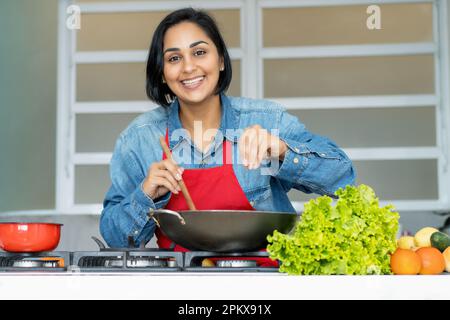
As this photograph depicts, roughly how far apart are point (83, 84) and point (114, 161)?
275 cm

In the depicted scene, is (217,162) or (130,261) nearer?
(130,261)

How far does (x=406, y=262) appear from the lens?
1162 millimetres

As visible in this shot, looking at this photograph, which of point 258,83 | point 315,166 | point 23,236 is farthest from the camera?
point 258,83

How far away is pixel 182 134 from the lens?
6.52ft

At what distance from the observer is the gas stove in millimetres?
1215

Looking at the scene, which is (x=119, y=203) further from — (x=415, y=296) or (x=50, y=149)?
(x=50, y=149)

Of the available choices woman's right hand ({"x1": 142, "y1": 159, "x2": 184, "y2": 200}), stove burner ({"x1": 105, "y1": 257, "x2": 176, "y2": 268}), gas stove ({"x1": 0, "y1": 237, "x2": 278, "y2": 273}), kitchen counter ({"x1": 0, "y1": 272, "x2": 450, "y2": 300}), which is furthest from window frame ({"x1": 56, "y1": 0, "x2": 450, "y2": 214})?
kitchen counter ({"x1": 0, "y1": 272, "x2": 450, "y2": 300})

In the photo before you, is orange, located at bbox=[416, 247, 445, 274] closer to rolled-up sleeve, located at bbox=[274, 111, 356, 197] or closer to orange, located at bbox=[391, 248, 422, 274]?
orange, located at bbox=[391, 248, 422, 274]

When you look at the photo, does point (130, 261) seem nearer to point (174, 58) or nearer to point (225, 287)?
point (225, 287)

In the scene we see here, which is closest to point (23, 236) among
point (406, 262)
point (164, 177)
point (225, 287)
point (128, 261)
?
point (128, 261)

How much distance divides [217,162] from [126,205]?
Result: 32 centimetres

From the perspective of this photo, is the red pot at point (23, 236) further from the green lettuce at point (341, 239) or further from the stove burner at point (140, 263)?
the green lettuce at point (341, 239)

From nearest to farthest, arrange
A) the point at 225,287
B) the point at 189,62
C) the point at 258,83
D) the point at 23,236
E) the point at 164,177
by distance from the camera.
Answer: the point at 225,287 → the point at 23,236 → the point at 164,177 → the point at 189,62 → the point at 258,83

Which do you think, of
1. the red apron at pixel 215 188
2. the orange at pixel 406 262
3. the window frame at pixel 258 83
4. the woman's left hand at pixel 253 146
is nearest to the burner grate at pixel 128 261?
the woman's left hand at pixel 253 146
